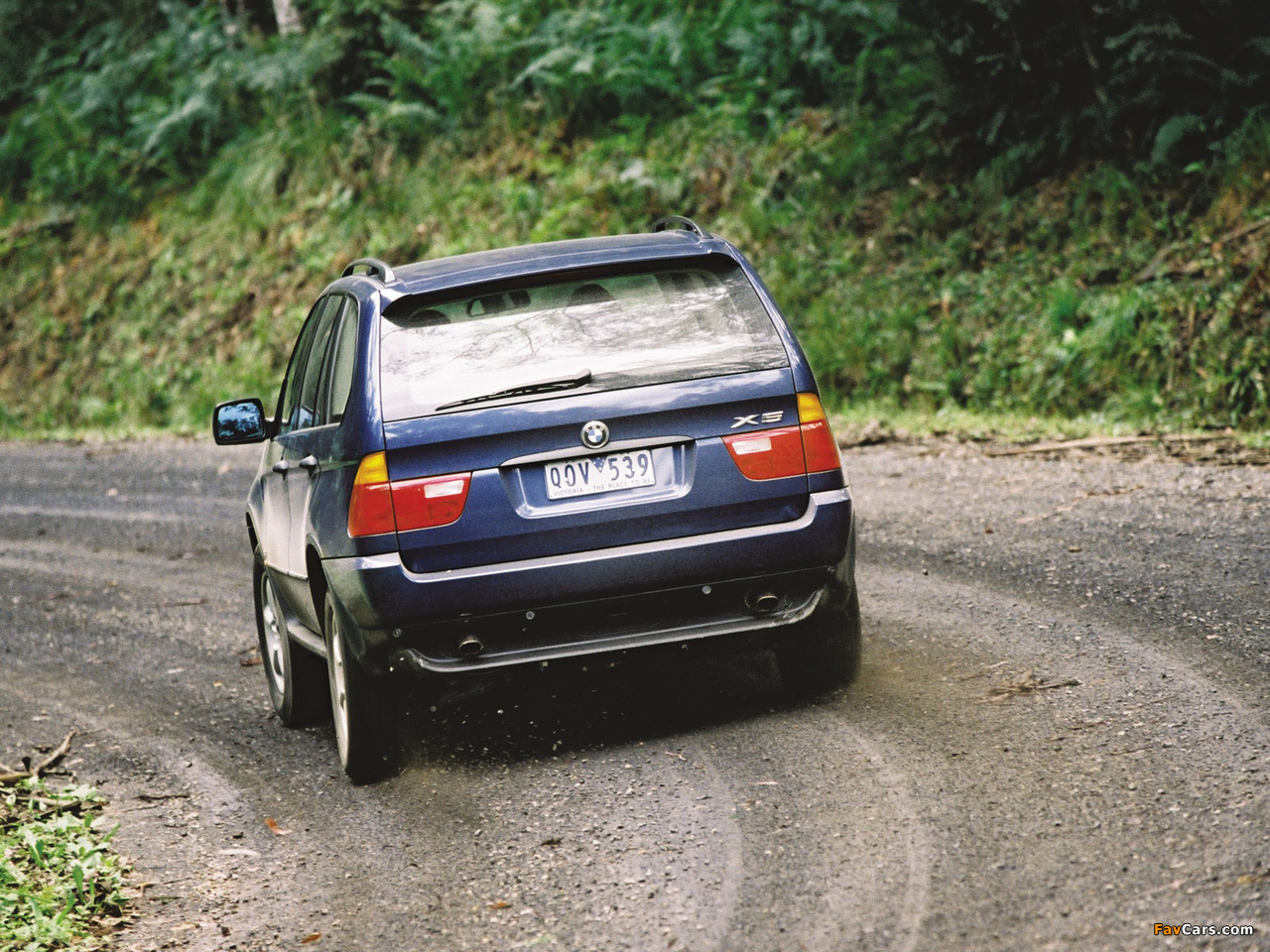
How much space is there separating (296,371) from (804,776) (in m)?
3.28

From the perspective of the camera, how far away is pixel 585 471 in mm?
5156

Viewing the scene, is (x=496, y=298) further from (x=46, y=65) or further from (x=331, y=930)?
(x=46, y=65)

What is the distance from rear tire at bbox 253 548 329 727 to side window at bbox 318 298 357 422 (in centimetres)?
128

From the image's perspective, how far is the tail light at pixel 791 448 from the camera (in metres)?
5.23

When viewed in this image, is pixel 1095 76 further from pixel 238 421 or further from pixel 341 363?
pixel 341 363

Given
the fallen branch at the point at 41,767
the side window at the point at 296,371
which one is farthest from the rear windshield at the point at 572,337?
the fallen branch at the point at 41,767

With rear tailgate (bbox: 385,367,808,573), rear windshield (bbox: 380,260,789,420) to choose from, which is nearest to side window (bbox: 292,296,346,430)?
rear windshield (bbox: 380,260,789,420)

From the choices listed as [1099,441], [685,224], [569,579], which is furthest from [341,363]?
[1099,441]

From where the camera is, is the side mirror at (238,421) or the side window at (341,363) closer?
the side window at (341,363)

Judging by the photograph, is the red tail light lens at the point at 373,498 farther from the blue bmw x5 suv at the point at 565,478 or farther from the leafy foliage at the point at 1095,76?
the leafy foliage at the point at 1095,76

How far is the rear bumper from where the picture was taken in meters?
5.10

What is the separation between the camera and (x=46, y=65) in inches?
1070

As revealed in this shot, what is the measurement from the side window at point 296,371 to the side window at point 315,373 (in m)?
0.06
